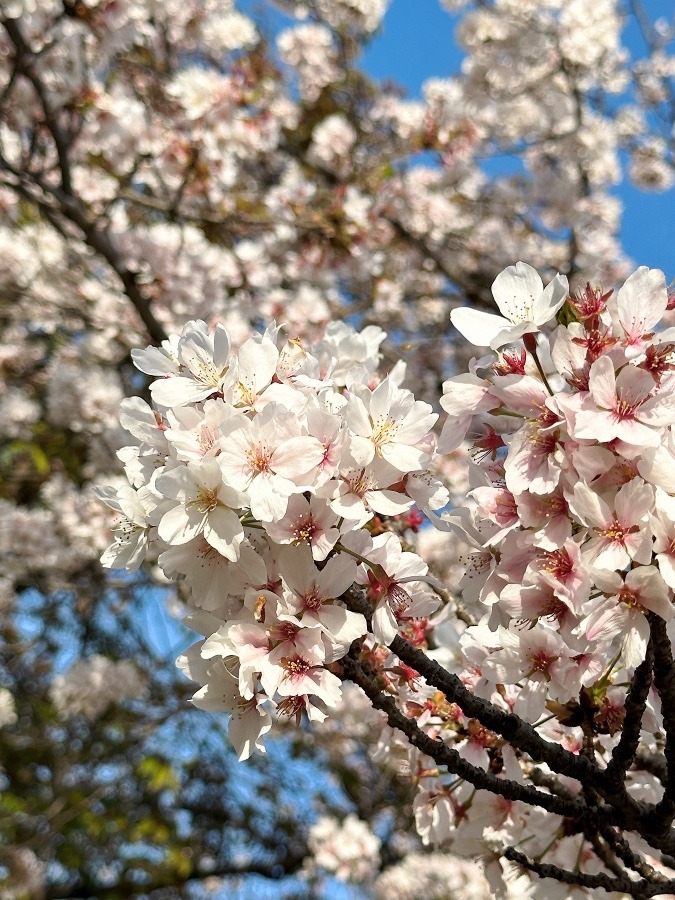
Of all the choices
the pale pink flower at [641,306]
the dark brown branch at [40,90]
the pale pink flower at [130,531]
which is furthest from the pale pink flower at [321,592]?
the dark brown branch at [40,90]

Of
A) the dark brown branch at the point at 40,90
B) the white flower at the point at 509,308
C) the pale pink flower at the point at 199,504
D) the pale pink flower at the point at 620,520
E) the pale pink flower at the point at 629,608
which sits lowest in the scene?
the pale pink flower at the point at 199,504

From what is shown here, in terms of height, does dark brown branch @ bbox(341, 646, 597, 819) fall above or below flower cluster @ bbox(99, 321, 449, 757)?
below

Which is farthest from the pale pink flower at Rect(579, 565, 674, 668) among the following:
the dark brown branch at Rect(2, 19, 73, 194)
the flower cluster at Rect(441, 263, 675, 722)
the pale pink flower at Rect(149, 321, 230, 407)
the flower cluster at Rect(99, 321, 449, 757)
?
the dark brown branch at Rect(2, 19, 73, 194)

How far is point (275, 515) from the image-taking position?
990 mm

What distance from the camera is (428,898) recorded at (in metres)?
6.02

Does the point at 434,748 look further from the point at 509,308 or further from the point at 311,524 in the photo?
the point at 509,308

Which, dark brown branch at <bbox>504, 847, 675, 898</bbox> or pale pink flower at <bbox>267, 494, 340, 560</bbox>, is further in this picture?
dark brown branch at <bbox>504, 847, 675, 898</bbox>

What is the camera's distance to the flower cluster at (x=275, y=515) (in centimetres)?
102

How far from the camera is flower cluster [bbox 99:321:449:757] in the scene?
102 centimetres

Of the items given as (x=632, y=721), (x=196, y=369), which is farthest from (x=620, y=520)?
(x=196, y=369)

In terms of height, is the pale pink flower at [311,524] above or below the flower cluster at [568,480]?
below

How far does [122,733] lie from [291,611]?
6319 millimetres

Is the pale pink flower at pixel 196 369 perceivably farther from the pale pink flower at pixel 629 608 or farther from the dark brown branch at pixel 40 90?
the dark brown branch at pixel 40 90

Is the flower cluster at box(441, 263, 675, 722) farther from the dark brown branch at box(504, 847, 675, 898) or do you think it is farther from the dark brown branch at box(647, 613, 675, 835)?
the dark brown branch at box(504, 847, 675, 898)
